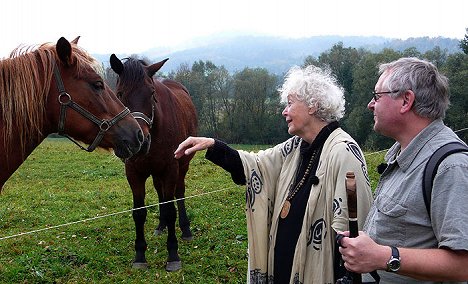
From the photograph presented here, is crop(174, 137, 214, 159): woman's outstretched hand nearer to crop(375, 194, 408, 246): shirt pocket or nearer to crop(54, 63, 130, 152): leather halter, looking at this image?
crop(54, 63, 130, 152): leather halter

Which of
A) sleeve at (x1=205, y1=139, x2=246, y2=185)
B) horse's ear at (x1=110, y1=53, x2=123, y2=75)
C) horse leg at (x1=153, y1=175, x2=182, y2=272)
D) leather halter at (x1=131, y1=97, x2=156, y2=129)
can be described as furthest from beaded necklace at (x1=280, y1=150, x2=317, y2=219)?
horse's ear at (x1=110, y1=53, x2=123, y2=75)

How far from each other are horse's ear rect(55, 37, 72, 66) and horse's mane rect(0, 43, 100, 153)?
41 mm

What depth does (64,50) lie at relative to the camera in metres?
2.88

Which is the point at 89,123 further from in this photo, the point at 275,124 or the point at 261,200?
the point at 275,124

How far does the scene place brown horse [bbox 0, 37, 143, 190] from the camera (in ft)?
9.14

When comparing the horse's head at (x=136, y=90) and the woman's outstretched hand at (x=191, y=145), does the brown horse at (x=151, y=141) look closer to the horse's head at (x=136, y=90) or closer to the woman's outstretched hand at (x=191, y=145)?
the horse's head at (x=136, y=90)

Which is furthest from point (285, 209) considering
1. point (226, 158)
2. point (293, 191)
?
point (226, 158)

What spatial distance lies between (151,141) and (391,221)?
367cm

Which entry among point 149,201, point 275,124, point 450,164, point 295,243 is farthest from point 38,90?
point 275,124

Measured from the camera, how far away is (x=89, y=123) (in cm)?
310

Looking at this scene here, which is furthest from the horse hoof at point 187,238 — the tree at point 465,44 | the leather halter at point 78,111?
the tree at point 465,44

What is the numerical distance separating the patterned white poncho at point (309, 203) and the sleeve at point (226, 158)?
0.15 feet

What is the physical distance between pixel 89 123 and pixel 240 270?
8.77ft

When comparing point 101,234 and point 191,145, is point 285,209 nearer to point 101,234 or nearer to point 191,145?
point 191,145
